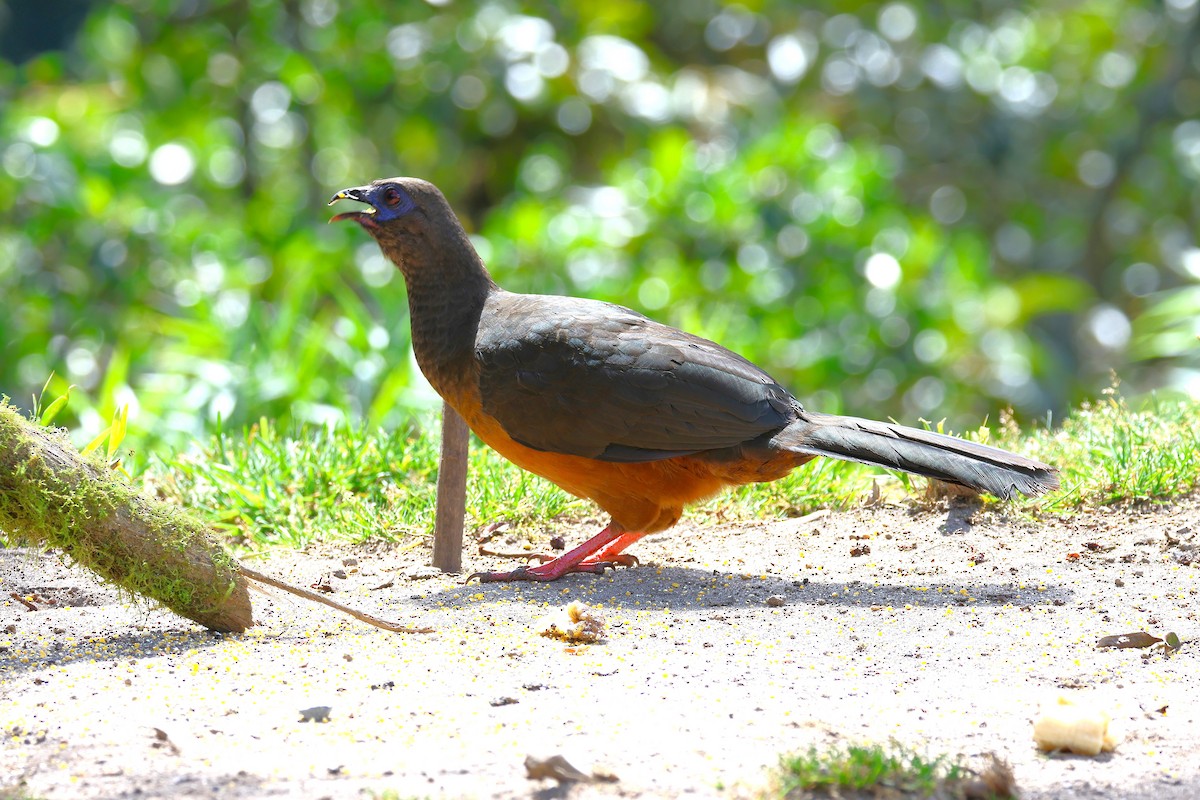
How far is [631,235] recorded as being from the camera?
349 inches

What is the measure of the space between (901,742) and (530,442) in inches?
76.0

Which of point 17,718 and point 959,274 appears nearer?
point 17,718

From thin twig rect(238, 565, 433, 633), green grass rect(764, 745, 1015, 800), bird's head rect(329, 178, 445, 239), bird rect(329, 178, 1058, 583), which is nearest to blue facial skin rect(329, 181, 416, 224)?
bird's head rect(329, 178, 445, 239)

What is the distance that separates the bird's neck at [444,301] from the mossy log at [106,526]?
3.96ft

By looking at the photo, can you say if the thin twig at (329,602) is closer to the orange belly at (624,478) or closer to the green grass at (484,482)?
the orange belly at (624,478)

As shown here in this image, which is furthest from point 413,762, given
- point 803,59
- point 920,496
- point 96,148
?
point 803,59

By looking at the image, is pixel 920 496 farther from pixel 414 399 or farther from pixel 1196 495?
pixel 414 399

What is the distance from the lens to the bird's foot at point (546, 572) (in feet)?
14.8

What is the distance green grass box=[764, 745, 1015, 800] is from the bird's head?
286cm

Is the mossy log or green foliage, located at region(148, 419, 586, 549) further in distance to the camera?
green foliage, located at region(148, 419, 586, 549)

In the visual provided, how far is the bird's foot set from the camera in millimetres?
4523

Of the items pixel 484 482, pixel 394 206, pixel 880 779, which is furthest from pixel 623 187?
pixel 880 779

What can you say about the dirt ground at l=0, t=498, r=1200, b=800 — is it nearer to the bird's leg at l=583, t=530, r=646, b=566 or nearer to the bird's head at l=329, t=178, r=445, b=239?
the bird's leg at l=583, t=530, r=646, b=566

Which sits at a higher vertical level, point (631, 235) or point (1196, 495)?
point (631, 235)
